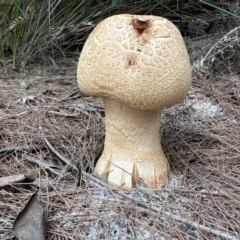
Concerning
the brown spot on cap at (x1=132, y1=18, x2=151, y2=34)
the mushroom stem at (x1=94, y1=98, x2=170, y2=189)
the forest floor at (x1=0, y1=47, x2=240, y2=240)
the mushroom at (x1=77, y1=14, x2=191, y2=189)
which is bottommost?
the forest floor at (x1=0, y1=47, x2=240, y2=240)

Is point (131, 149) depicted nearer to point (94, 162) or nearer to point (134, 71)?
point (94, 162)

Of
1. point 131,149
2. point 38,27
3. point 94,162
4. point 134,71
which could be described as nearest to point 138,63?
point 134,71

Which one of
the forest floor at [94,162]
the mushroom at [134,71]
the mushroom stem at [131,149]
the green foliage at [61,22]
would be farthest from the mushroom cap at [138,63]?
the green foliage at [61,22]

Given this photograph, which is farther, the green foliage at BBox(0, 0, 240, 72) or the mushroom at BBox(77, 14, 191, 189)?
the green foliage at BBox(0, 0, 240, 72)

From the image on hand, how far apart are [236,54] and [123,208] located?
2154 millimetres

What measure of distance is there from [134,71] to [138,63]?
0.04 metres

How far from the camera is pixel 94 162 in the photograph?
2.38 m

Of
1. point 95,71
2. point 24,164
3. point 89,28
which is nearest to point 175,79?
point 95,71

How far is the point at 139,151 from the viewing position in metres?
2.19

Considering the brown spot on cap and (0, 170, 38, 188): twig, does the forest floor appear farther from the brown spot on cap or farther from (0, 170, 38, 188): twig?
the brown spot on cap

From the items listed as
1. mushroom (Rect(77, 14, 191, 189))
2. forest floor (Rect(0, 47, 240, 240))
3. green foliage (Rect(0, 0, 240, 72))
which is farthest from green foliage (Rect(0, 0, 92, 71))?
mushroom (Rect(77, 14, 191, 189))

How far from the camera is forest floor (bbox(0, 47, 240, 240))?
187cm

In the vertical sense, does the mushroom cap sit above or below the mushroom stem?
above

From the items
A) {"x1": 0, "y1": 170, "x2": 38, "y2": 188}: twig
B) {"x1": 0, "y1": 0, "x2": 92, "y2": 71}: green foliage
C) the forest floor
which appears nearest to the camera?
the forest floor
